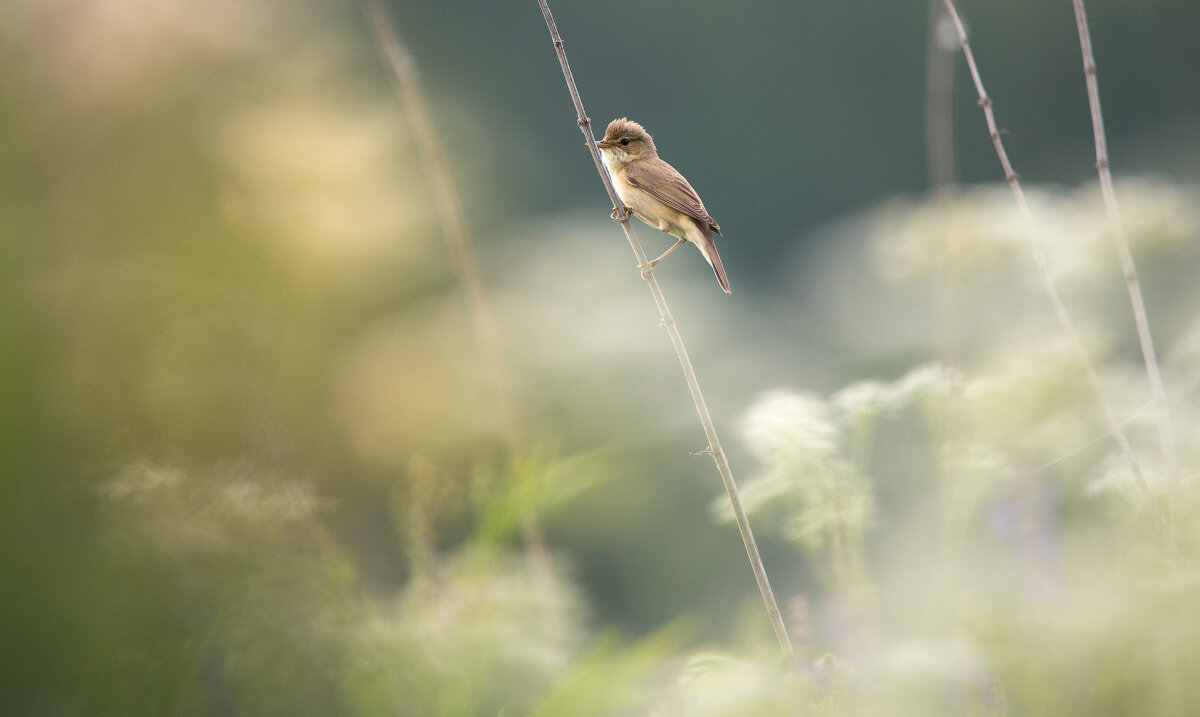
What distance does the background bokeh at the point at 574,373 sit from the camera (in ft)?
3.00

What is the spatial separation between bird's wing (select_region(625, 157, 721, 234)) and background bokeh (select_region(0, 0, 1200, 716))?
1.43 feet

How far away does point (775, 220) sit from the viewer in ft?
14.6

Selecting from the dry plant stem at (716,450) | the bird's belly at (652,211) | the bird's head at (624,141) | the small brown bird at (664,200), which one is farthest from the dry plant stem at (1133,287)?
the bird's head at (624,141)

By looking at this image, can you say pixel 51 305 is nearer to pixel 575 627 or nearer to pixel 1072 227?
pixel 575 627

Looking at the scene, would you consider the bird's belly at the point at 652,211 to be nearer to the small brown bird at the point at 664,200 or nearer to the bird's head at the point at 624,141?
the small brown bird at the point at 664,200

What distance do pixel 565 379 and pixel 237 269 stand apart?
3.91 feet

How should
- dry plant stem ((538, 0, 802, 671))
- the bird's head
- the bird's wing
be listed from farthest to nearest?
the bird's head
the bird's wing
dry plant stem ((538, 0, 802, 671))

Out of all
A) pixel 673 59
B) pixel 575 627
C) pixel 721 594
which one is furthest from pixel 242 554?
pixel 673 59

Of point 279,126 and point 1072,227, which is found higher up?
point 279,126

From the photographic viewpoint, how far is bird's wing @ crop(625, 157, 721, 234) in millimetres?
1841

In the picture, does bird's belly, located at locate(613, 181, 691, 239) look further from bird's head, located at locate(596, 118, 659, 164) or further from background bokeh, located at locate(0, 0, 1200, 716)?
background bokeh, located at locate(0, 0, 1200, 716)

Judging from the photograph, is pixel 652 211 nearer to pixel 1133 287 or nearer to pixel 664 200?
pixel 664 200

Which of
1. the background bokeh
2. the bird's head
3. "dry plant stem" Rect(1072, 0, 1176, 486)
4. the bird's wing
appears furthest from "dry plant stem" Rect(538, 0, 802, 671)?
the bird's head

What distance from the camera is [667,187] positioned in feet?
6.13
